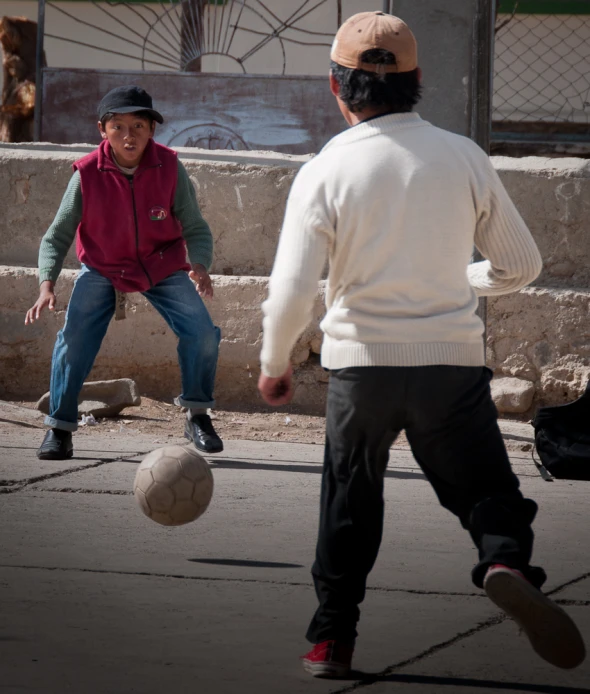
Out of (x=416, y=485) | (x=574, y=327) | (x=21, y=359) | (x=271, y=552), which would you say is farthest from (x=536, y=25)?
(x=271, y=552)

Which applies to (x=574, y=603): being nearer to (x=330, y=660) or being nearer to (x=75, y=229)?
(x=330, y=660)

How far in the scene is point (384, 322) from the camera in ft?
8.67

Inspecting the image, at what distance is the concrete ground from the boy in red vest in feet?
1.66

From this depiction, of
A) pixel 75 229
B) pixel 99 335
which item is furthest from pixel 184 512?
pixel 75 229

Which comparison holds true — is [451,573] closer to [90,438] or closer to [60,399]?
[60,399]

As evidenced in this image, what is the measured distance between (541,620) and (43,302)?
3.22m

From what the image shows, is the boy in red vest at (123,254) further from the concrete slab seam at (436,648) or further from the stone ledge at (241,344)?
the concrete slab seam at (436,648)

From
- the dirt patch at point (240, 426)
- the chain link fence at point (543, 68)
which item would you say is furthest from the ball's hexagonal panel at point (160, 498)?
the chain link fence at point (543, 68)

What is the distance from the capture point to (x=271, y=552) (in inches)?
147

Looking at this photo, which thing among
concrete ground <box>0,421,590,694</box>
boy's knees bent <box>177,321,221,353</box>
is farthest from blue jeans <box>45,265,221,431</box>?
concrete ground <box>0,421,590,694</box>

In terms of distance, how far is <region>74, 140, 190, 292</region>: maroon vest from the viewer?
17.3 feet

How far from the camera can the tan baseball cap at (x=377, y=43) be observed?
2.72 metres

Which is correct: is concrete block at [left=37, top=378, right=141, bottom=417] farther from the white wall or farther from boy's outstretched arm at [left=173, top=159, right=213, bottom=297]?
the white wall

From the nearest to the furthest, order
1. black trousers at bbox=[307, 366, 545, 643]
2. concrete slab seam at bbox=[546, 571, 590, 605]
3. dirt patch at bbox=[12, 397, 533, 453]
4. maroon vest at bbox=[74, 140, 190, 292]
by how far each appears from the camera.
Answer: black trousers at bbox=[307, 366, 545, 643] → concrete slab seam at bbox=[546, 571, 590, 605] → maroon vest at bbox=[74, 140, 190, 292] → dirt patch at bbox=[12, 397, 533, 453]
